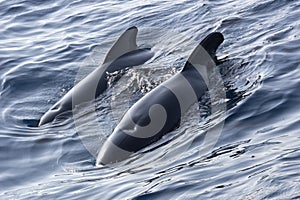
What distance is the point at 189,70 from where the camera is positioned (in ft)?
38.6

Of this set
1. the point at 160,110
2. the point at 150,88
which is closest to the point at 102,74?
the point at 150,88

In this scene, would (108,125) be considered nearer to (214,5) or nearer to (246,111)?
(246,111)

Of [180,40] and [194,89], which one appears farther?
[180,40]

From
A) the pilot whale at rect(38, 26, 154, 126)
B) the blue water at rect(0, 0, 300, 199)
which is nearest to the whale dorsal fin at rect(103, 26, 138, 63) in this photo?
the pilot whale at rect(38, 26, 154, 126)

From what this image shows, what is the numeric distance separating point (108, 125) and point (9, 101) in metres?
2.75

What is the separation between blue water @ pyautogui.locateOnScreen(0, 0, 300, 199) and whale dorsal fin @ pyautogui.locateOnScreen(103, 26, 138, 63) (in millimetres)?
507

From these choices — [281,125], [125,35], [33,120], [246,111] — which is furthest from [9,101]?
[281,125]

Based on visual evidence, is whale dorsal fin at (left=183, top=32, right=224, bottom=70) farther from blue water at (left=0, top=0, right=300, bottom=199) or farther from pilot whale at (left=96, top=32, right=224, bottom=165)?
blue water at (left=0, top=0, right=300, bottom=199)

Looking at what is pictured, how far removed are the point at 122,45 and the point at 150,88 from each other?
145 centimetres

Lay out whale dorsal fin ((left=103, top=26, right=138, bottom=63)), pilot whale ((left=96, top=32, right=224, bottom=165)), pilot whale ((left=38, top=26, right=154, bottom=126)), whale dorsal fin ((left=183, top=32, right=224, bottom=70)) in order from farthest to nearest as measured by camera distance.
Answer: whale dorsal fin ((left=103, top=26, right=138, bottom=63)) → pilot whale ((left=38, top=26, right=154, bottom=126)) → whale dorsal fin ((left=183, top=32, right=224, bottom=70)) → pilot whale ((left=96, top=32, right=224, bottom=165))

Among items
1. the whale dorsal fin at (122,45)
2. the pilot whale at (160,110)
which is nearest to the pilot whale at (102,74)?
the whale dorsal fin at (122,45)

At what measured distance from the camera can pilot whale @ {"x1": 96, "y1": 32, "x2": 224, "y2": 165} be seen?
10102 millimetres

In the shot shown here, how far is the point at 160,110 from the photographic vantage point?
418 inches

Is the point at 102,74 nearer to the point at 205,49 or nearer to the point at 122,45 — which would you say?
the point at 122,45
